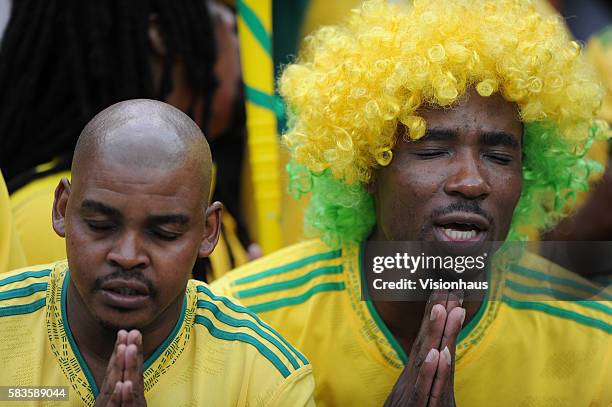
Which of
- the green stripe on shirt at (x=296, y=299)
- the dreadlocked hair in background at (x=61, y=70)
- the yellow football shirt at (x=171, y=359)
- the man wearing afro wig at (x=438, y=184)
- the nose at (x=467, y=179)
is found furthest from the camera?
the dreadlocked hair in background at (x=61, y=70)

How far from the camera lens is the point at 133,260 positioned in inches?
112

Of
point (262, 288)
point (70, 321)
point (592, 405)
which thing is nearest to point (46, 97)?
point (262, 288)

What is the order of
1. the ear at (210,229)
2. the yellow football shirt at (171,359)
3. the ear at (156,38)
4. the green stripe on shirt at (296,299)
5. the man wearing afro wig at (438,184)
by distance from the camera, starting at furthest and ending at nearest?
the ear at (156,38)
the green stripe on shirt at (296,299)
the man wearing afro wig at (438,184)
the ear at (210,229)
the yellow football shirt at (171,359)

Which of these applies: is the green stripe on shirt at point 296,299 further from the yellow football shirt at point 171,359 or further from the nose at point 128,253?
the nose at point 128,253

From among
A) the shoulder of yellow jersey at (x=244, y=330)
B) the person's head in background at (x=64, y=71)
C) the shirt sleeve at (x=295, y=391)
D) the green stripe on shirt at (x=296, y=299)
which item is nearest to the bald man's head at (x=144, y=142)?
the shoulder of yellow jersey at (x=244, y=330)

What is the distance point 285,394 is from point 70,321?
0.60 m

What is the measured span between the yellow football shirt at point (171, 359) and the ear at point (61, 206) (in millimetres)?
173

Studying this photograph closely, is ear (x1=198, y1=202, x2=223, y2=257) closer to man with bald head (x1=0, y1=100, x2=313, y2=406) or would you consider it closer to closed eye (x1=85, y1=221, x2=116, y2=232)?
man with bald head (x1=0, y1=100, x2=313, y2=406)

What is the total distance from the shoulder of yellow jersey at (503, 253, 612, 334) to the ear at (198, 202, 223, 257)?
1.17 metres

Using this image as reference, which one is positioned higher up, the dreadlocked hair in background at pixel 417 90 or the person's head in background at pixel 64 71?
the person's head in background at pixel 64 71

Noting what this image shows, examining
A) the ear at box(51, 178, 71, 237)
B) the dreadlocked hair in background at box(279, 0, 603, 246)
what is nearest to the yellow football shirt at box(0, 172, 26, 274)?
the ear at box(51, 178, 71, 237)

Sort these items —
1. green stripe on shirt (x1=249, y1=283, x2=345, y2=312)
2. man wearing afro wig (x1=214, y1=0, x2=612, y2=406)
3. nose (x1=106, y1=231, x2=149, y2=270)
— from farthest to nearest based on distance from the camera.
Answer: green stripe on shirt (x1=249, y1=283, x2=345, y2=312) < man wearing afro wig (x1=214, y1=0, x2=612, y2=406) < nose (x1=106, y1=231, x2=149, y2=270)

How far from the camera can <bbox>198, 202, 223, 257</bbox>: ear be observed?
10.2 feet

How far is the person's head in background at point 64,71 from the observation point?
4.29m
